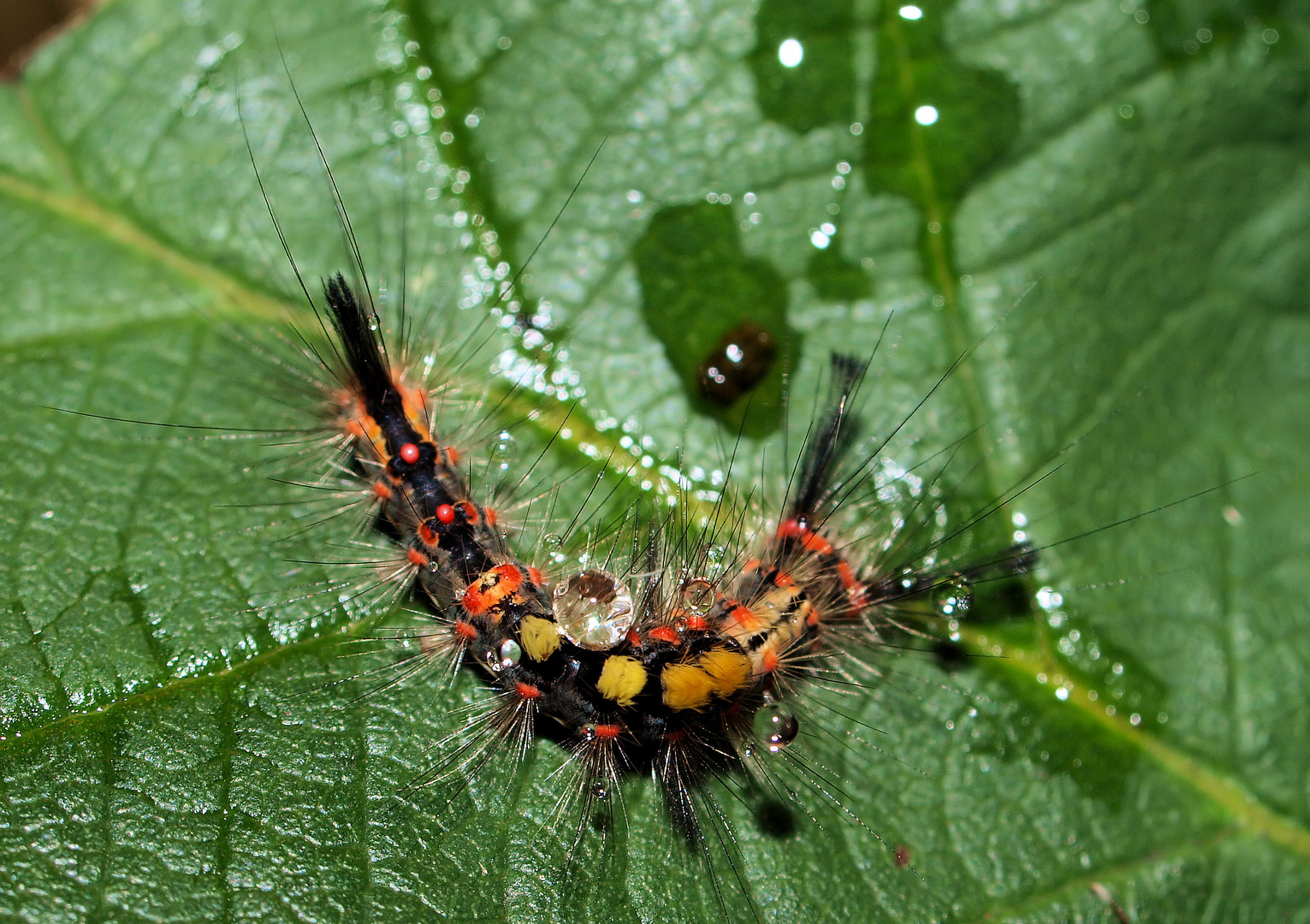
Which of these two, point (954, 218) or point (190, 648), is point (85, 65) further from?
point (954, 218)

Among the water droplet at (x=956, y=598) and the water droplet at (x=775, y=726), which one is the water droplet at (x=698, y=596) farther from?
the water droplet at (x=956, y=598)

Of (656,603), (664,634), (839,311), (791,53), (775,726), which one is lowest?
(775,726)

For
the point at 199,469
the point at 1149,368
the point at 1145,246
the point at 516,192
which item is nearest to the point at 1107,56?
the point at 1145,246

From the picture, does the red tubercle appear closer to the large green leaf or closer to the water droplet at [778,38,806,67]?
the large green leaf

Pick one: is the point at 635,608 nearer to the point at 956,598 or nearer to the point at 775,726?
the point at 775,726

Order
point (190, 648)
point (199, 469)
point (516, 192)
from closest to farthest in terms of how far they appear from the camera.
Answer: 1. point (190, 648)
2. point (199, 469)
3. point (516, 192)

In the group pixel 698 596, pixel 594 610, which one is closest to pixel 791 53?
pixel 698 596

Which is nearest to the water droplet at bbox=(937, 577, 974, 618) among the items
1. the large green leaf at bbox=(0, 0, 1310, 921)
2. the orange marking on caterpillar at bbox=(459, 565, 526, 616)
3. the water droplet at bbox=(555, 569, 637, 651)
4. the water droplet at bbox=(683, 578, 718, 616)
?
the large green leaf at bbox=(0, 0, 1310, 921)

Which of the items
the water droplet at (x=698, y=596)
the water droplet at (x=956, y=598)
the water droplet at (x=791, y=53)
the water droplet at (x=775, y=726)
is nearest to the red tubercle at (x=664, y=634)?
the water droplet at (x=698, y=596)
